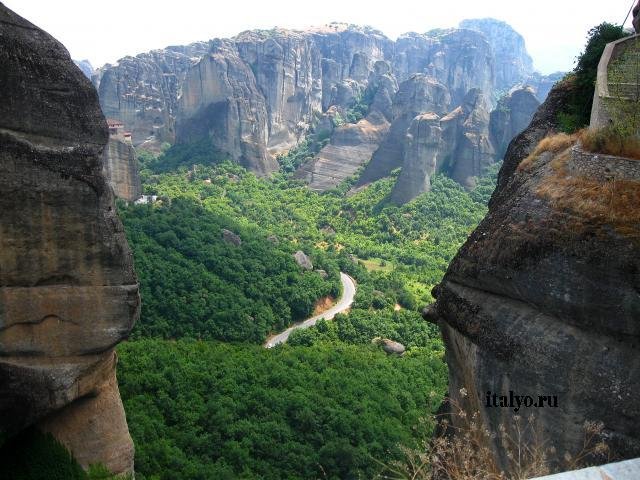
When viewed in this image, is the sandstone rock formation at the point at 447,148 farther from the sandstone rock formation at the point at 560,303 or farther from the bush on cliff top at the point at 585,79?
the sandstone rock formation at the point at 560,303

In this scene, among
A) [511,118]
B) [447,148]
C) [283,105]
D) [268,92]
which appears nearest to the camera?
[447,148]

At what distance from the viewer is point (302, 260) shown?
4138 centimetres

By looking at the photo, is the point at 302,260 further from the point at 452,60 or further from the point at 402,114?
the point at 452,60

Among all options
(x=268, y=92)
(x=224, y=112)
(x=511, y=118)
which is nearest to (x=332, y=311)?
(x=511, y=118)

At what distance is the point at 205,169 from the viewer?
6681cm

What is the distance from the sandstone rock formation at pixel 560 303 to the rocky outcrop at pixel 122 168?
3826 centimetres

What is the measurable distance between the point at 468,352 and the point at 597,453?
288 cm

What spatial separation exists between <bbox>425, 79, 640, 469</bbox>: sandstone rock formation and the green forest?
6.64 feet

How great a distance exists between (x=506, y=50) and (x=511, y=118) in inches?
4261

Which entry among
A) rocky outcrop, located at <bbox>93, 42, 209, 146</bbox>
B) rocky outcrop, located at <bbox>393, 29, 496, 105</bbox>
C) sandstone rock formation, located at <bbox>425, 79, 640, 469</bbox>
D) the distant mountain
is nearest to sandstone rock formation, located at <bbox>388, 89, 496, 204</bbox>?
the distant mountain

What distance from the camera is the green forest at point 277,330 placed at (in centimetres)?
1841

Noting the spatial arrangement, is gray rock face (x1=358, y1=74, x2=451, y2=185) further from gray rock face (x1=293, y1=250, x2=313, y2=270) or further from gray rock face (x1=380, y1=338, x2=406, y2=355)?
gray rock face (x1=380, y1=338, x2=406, y2=355)

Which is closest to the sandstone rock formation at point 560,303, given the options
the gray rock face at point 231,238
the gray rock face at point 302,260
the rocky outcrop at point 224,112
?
the gray rock face at point 231,238

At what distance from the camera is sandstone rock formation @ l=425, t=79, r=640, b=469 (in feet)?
27.3
